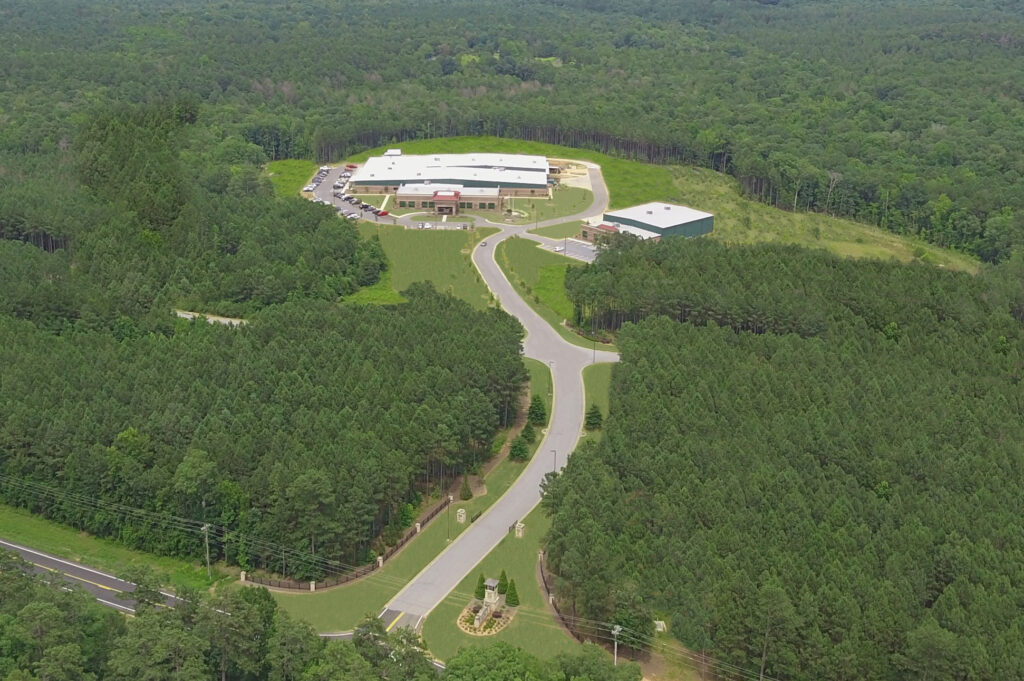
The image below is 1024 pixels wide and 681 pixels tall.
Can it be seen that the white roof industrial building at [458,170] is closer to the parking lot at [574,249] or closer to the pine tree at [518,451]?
the parking lot at [574,249]

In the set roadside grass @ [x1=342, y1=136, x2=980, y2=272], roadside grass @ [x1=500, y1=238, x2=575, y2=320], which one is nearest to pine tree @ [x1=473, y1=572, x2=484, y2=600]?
roadside grass @ [x1=500, y1=238, x2=575, y2=320]

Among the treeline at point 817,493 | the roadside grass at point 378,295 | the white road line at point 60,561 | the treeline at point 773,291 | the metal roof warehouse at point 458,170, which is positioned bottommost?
the metal roof warehouse at point 458,170

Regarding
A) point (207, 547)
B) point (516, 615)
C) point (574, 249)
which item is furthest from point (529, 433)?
point (574, 249)

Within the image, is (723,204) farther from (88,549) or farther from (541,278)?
(88,549)

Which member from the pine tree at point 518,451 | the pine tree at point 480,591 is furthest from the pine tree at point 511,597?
the pine tree at point 518,451

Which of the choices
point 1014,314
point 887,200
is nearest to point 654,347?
point 1014,314

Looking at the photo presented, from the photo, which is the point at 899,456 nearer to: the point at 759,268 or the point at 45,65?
the point at 759,268

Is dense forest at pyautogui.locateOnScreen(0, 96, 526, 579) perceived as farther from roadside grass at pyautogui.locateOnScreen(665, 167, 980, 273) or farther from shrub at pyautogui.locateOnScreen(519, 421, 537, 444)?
roadside grass at pyautogui.locateOnScreen(665, 167, 980, 273)
